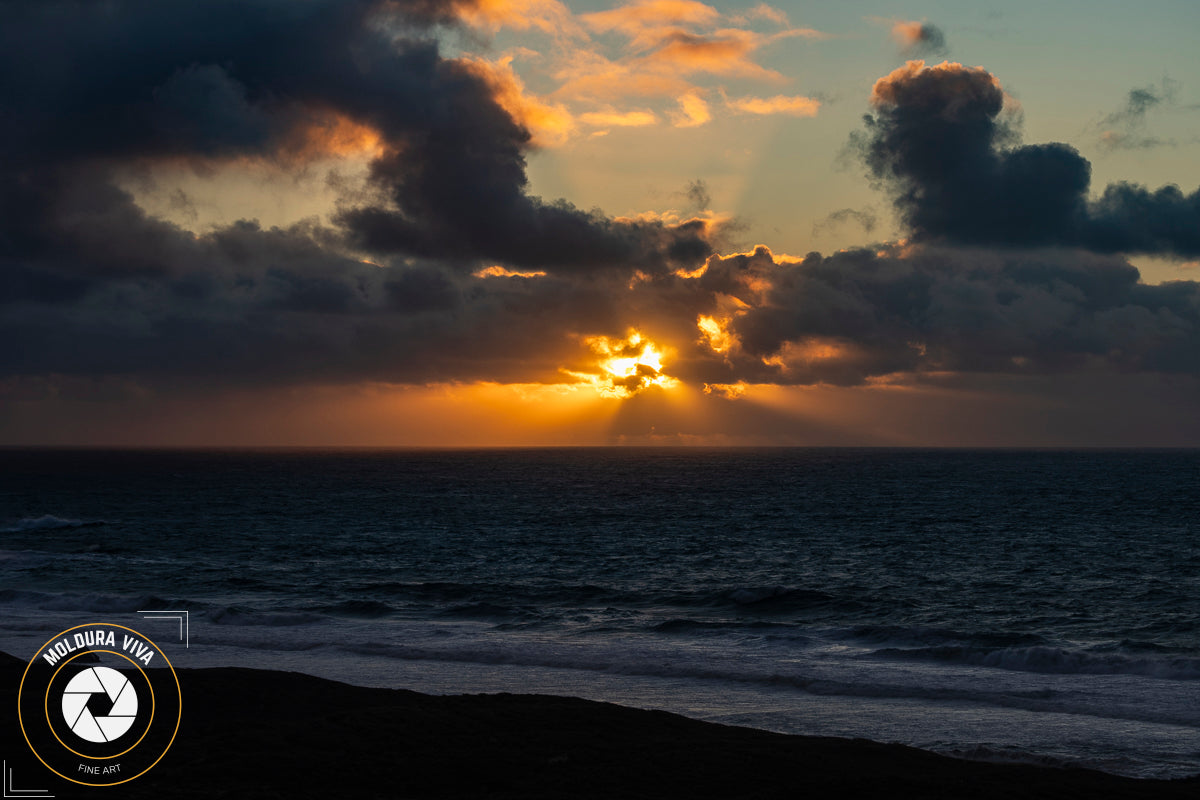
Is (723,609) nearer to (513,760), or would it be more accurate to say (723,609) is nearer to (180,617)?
(180,617)

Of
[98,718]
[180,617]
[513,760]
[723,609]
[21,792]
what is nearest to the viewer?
[21,792]

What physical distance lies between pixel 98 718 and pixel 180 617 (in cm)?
1878

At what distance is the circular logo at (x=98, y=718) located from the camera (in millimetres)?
13625

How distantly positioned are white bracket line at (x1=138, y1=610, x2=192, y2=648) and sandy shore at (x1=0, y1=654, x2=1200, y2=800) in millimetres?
11001

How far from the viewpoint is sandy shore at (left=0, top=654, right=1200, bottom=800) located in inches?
516

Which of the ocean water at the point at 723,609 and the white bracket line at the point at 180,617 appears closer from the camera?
the ocean water at the point at 723,609

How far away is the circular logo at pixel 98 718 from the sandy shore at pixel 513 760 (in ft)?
0.98

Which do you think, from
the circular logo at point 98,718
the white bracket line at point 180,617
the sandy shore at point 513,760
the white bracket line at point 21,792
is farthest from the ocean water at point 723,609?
the white bracket line at point 21,792

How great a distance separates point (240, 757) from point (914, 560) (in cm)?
4348

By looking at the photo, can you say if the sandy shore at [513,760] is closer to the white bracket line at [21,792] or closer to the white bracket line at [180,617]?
the white bracket line at [21,792]

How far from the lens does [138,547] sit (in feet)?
191

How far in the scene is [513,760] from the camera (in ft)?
47.6

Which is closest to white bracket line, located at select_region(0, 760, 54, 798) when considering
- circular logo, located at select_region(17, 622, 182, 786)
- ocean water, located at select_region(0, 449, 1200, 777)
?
circular logo, located at select_region(17, 622, 182, 786)

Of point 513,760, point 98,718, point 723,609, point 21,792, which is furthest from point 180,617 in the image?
point 513,760
